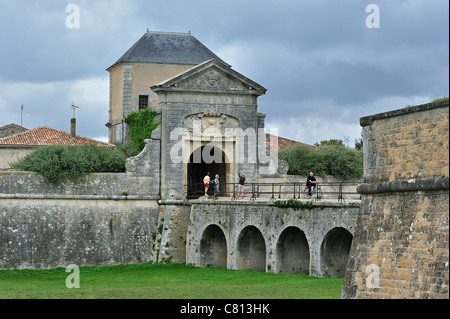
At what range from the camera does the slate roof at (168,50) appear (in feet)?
129

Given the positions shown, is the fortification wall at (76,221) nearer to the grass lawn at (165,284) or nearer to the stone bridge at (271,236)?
the grass lawn at (165,284)

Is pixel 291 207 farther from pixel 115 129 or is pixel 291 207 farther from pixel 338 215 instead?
pixel 115 129

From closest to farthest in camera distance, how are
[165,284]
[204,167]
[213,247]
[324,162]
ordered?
[165,284]
[213,247]
[324,162]
[204,167]

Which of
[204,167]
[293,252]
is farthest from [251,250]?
[204,167]

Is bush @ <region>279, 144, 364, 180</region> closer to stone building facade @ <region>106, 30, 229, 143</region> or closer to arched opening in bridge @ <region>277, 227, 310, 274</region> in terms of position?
stone building facade @ <region>106, 30, 229, 143</region>

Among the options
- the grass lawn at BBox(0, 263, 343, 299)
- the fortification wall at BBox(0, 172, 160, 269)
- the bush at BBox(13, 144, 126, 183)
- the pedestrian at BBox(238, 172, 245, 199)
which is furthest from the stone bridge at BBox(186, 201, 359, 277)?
the bush at BBox(13, 144, 126, 183)

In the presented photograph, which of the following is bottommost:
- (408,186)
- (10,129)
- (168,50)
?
(408,186)

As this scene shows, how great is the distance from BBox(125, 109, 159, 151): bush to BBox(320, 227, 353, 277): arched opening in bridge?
1098 centimetres

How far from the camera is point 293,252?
29016 mm

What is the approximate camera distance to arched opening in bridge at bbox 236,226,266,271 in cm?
3114

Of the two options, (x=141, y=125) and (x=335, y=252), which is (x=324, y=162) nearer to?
(x=141, y=125)

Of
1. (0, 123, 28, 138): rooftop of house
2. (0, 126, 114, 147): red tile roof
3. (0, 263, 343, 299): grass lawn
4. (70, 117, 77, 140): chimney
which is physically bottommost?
(0, 263, 343, 299): grass lawn

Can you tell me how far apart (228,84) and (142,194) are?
5.40 metres

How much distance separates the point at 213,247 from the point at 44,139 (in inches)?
416
